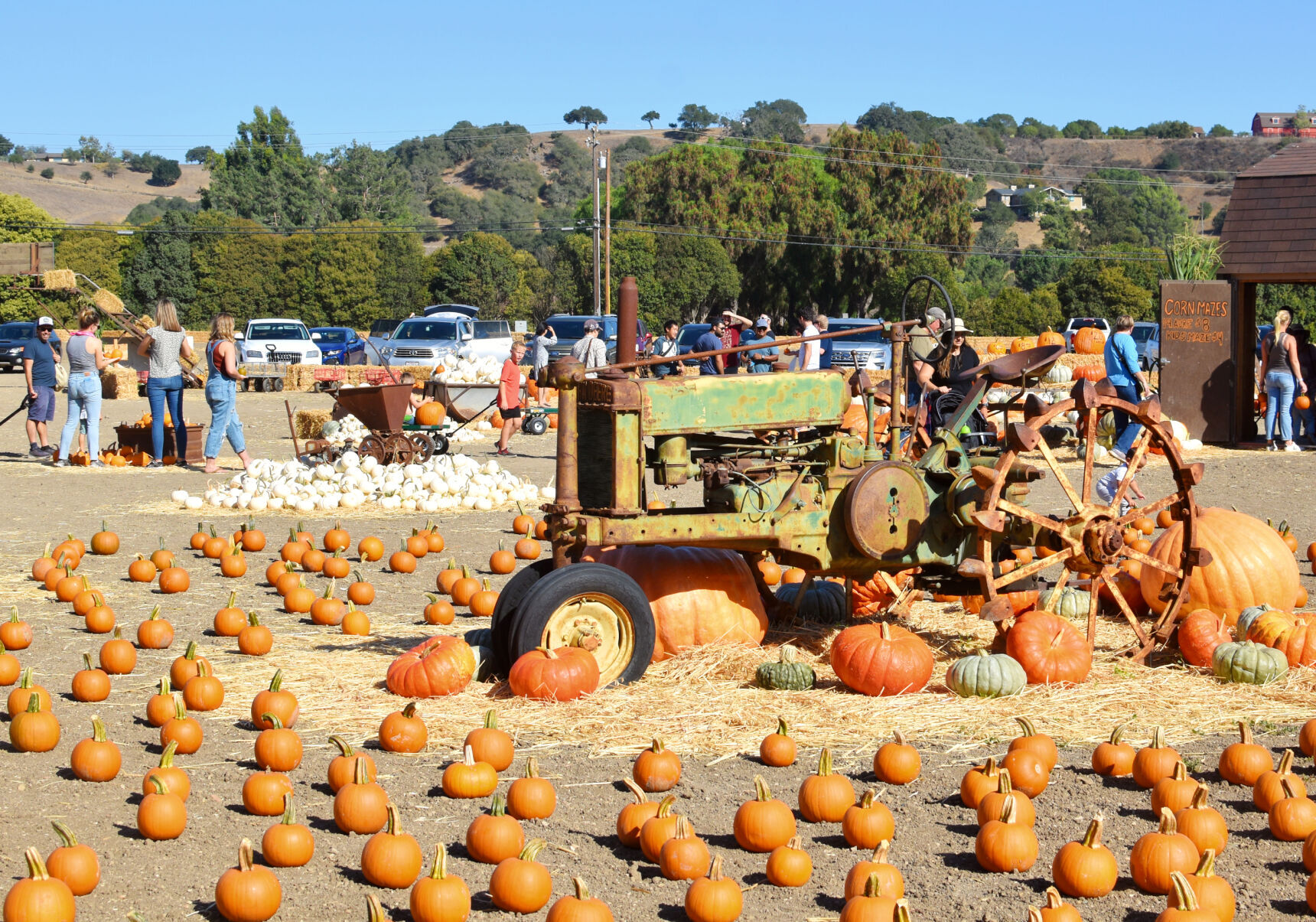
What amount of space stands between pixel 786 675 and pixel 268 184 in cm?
8255

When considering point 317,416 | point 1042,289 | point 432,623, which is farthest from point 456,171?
point 432,623

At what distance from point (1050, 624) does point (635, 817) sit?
288 centimetres

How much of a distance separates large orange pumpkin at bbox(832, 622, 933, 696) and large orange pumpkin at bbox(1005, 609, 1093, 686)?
0.47m

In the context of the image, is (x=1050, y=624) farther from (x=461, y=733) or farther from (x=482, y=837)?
(x=482, y=837)

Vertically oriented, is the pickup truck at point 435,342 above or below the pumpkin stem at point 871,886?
above

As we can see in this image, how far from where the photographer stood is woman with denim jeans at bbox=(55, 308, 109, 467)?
52.1ft

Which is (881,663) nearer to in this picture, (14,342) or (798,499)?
(798,499)

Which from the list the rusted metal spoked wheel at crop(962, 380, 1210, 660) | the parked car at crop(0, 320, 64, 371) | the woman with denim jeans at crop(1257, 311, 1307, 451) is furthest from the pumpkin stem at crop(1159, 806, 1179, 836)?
the parked car at crop(0, 320, 64, 371)

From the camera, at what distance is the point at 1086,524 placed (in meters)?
7.12

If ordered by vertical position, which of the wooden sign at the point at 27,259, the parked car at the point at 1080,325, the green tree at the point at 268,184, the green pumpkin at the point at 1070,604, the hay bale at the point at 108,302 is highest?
the green tree at the point at 268,184

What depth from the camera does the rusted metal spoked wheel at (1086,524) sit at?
22.4 feet

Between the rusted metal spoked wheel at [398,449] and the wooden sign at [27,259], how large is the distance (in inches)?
1154

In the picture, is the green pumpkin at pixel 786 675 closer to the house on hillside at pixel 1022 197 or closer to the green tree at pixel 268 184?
the green tree at pixel 268 184

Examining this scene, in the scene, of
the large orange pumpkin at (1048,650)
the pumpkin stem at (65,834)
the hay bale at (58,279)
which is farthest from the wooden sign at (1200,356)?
the hay bale at (58,279)
